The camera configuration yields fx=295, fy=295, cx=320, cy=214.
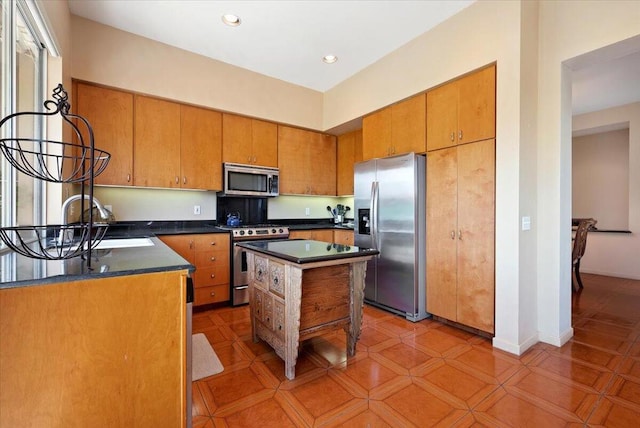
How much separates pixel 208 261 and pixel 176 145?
1.37 m

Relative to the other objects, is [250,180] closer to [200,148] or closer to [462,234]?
[200,148]

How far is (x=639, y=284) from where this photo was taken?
14.6 feet

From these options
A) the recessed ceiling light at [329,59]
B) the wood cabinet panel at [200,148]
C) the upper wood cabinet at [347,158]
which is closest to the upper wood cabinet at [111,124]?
the wood cabinet panel at [200,148]

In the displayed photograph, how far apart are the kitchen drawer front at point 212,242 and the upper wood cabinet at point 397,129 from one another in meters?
2.00

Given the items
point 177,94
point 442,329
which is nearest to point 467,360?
point 442,329

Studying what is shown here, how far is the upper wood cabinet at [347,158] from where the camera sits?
4.45 m

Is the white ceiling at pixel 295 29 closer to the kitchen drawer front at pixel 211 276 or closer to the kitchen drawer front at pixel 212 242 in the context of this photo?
the kitchen drawer front at pixel 212 242

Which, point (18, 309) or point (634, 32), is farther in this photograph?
point (634, 32)

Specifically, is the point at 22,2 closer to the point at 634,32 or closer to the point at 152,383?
the point at 152,383

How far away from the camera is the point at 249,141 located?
388 centimetres

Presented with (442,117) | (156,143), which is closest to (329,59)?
(442,117)

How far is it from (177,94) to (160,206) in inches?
51.9

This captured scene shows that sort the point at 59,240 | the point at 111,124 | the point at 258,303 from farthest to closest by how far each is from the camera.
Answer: the point at 111,124
the point at 258,303
the point at 59,240

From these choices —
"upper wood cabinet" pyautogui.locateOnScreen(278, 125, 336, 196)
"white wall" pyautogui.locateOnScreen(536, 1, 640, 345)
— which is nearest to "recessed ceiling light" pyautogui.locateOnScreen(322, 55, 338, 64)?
"upper wood cabinet" pyautogui.locateOnScreen(278, 125, 336, 196)
